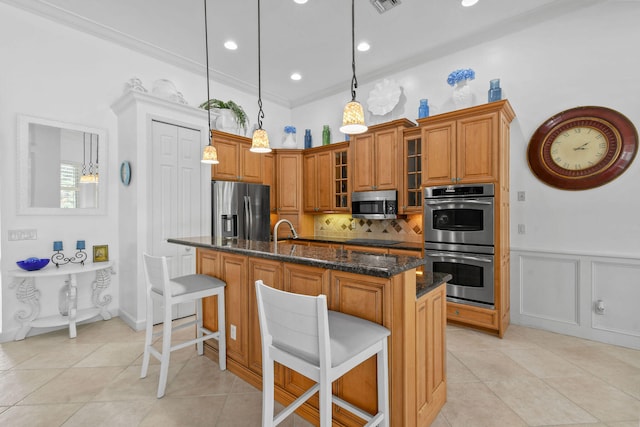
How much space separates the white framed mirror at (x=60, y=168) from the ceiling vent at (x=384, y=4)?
136 inches

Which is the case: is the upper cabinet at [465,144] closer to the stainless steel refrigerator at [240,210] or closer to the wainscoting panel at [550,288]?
the wainscoting panel at [550,288]

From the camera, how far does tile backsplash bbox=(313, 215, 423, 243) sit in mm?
Result: 4164

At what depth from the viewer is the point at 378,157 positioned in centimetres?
408

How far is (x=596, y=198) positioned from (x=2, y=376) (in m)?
5.52

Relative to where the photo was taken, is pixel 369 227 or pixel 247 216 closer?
pixel 247 216

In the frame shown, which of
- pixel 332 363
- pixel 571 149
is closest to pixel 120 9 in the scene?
pixel 332 363

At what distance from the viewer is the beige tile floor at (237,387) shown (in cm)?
184

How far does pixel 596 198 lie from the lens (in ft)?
9.52

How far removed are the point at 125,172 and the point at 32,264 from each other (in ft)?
4.17

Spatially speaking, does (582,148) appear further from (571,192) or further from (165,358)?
(165,358)

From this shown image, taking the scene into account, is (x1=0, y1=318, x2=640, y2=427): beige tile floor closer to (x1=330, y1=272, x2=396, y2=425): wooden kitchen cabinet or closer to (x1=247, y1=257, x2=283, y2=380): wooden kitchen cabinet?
(x1=247, y1=257, x2=283, y2=380): wooden kitchen cabinet

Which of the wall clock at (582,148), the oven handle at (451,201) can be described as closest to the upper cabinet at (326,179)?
the oven handle at (451,201)

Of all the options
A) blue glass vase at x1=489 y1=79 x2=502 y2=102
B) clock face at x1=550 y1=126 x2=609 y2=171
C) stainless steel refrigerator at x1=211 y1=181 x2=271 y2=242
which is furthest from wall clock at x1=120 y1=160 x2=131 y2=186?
clock face at x1=550 y1=126 x2=609 y2=171

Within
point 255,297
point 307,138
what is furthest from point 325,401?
point 307,138
